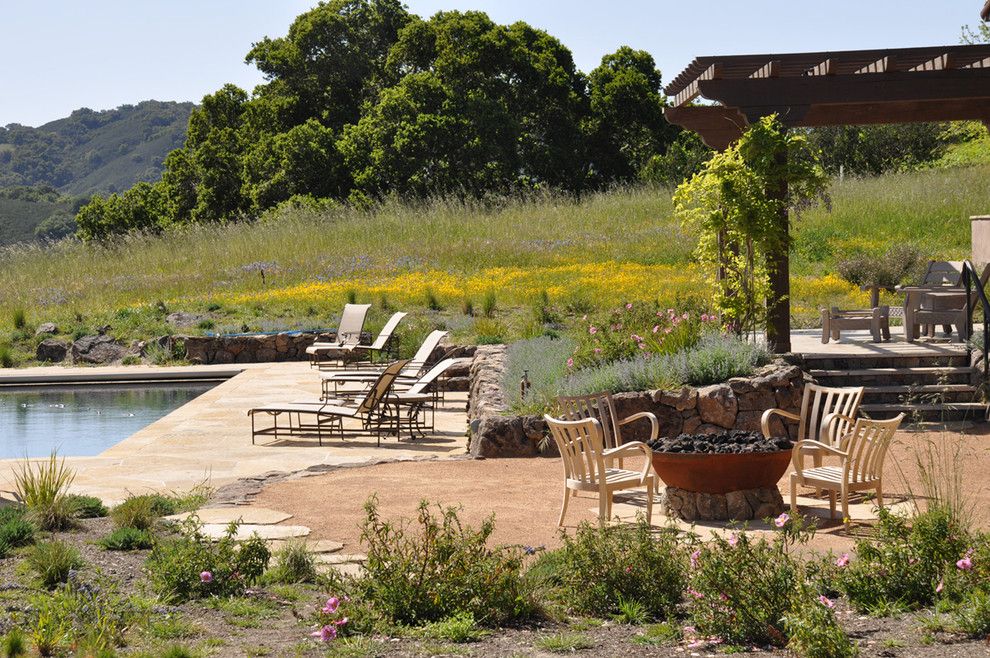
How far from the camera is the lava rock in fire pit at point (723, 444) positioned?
7090mm

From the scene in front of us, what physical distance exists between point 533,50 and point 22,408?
26.8 meters

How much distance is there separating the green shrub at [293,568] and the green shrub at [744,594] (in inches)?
77.4

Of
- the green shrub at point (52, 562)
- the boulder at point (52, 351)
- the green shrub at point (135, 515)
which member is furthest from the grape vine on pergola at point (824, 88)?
the boulder at point (52, 351)

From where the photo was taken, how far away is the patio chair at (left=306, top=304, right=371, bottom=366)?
1708cm

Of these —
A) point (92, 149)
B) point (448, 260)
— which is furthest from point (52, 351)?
point (92, 149)

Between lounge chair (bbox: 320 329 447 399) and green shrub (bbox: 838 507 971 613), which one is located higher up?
lounge chair (bbox: 320 329 447 399)

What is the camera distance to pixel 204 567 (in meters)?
5.39

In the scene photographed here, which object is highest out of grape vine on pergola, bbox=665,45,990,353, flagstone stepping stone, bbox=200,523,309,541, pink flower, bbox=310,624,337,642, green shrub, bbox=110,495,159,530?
grape vine on pergola, bbox=665,45,990,353

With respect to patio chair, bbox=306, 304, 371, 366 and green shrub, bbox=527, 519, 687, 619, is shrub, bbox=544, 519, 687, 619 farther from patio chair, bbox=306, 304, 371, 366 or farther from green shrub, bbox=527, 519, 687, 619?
patio chair, bbox=306, 304, 371, 366

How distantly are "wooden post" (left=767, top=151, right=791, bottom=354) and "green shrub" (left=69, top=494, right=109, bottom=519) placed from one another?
6666 mm

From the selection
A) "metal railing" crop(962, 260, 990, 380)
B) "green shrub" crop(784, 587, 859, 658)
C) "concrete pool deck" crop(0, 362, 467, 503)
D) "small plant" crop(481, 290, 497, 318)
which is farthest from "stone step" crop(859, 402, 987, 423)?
"small plant" crop(481, 290, 497, 318)

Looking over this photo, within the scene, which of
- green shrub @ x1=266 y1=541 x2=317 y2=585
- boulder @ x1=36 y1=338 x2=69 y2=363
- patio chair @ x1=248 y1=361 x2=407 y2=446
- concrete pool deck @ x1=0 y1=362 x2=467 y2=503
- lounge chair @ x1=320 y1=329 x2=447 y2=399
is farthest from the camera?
boulder @ x1=36 y1=338 x2=69 y2=363

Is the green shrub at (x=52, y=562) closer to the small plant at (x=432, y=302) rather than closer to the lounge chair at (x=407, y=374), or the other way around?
the lounge chair at (x=407, y=374)

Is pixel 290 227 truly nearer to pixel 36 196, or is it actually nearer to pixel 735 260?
pixel 735 260
